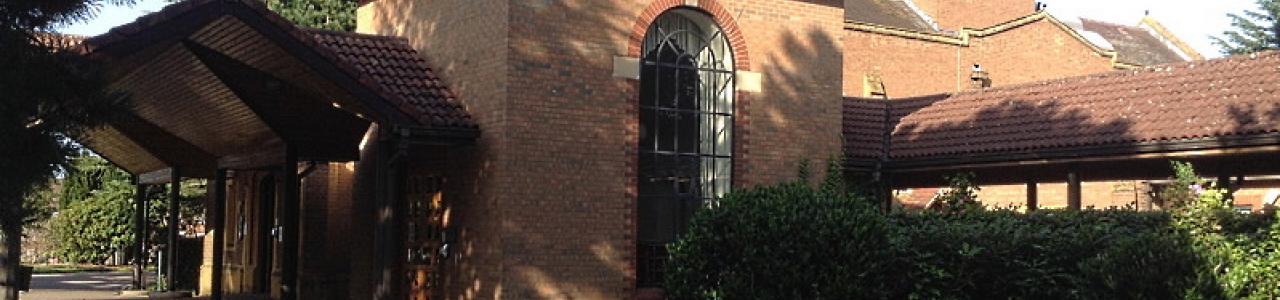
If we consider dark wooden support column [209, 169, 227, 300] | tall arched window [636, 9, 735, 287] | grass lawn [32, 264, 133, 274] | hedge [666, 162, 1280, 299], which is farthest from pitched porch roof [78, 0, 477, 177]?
grass lawn [32, 264, 133, 274]

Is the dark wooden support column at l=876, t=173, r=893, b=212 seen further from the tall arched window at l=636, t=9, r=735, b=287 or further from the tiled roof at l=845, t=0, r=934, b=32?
the tiled roof at l=845, t=0, r=934, b=32

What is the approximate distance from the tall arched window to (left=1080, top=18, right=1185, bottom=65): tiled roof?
30.1 meters

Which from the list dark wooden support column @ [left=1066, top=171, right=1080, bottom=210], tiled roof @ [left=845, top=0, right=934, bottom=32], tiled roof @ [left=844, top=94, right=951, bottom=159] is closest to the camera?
dark wooden support column @ [left=1066, top=171, right=1080, bottom=210]

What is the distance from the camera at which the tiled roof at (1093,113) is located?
16766mm

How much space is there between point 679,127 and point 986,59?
23.9m

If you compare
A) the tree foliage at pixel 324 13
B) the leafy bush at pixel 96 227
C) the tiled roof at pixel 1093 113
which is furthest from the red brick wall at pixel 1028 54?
the leafy bush at pixel 96 227

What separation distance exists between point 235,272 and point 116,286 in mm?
6011

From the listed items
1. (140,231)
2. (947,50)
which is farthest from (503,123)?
(947,50)

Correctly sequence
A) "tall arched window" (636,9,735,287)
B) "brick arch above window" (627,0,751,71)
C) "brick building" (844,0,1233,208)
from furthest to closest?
"brick building" (844,0,1233,208) < "tall arched window" (636,9,735,287) < "brick arch above window" (627,0,751,71)

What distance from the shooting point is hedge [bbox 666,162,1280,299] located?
1079 cm

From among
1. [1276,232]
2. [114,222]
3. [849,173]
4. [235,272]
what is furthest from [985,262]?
[114,222]

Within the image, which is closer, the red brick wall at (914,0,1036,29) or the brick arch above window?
the brick arch above window

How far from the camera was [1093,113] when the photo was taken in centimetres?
1839

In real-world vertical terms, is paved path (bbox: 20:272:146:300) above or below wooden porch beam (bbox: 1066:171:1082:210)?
below
